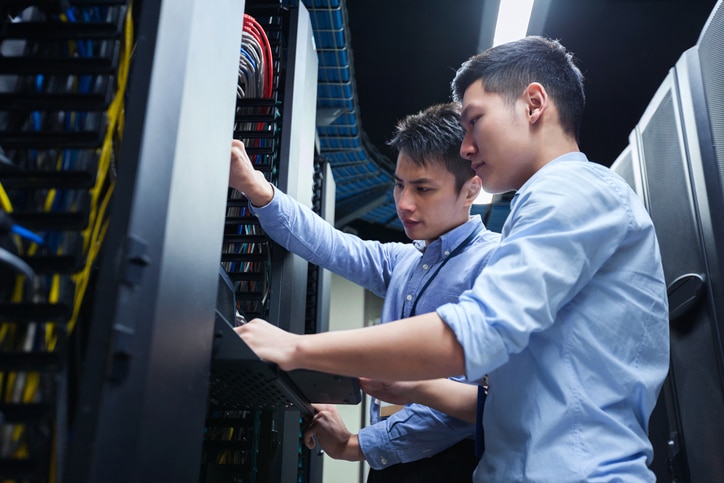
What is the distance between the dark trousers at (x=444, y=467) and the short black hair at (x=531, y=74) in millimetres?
693

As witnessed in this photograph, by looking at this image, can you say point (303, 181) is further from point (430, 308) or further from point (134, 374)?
point (134, 374)

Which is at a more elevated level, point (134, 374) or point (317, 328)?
point (317, 328)

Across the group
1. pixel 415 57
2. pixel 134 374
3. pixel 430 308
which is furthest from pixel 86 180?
pixel 415 57

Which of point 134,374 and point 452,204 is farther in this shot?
point 452,204

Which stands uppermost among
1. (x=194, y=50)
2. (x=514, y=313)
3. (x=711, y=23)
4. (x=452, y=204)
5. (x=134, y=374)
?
→ (x=711, y=23)

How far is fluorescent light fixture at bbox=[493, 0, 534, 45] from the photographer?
2.67 m

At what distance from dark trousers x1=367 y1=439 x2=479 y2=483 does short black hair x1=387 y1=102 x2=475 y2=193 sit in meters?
0.64

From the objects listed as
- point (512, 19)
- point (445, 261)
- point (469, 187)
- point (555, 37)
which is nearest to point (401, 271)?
point (445, 261)

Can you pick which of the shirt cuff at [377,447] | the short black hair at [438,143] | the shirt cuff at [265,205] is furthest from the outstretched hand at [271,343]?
the short black hair at [438,143]

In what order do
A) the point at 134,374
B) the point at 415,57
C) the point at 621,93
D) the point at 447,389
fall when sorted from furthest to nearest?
the point at 621,93 < the point at 415,57 < the point at 447,389 < the point at 134,374

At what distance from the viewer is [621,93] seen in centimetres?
418

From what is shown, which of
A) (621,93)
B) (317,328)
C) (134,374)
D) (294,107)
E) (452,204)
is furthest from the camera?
(621,93)

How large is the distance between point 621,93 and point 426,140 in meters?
3.19

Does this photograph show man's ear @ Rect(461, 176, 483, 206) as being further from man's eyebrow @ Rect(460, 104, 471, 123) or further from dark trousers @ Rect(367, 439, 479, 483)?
dark trousers @ Rect(367, 439, 479, 483)
